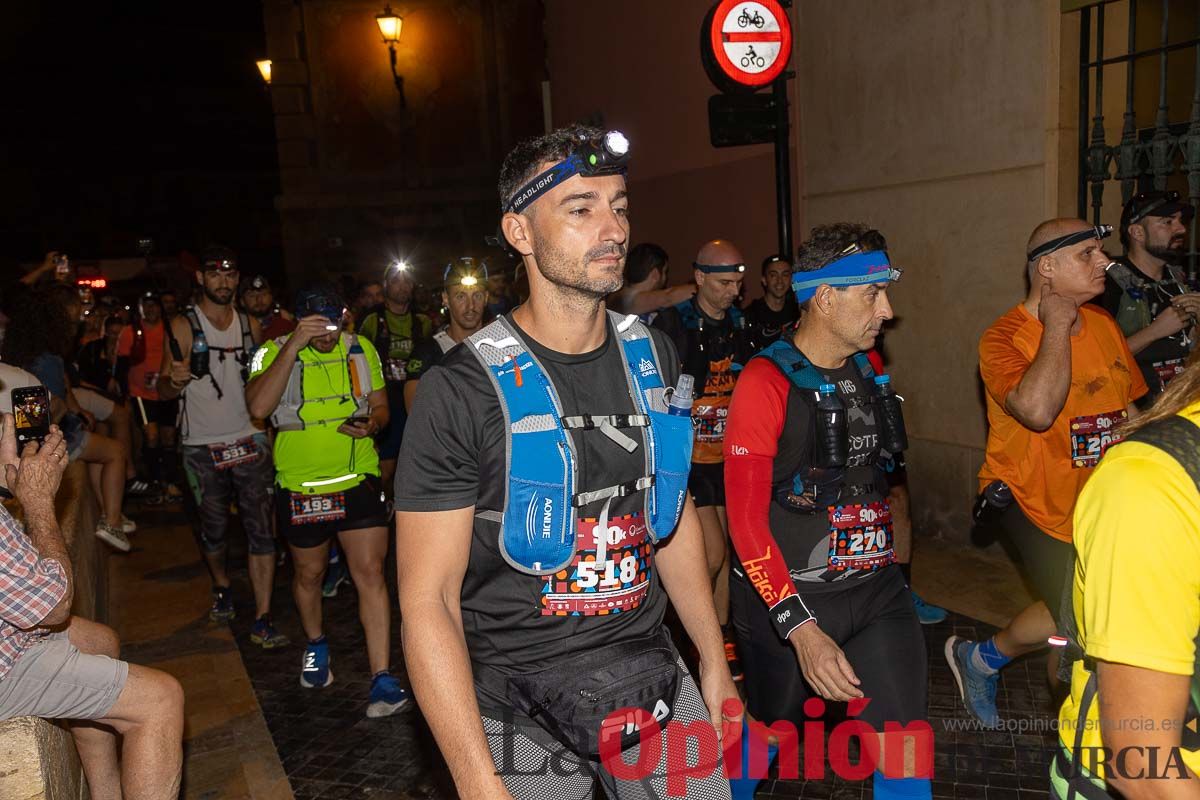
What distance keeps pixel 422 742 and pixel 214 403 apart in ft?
9.63

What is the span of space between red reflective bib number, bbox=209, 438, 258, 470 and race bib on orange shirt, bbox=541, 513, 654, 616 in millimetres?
4700

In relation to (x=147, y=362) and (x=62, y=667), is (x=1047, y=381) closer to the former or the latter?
(x=62, y=667)

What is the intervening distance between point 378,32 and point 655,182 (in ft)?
34.3

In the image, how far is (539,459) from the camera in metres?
2.38

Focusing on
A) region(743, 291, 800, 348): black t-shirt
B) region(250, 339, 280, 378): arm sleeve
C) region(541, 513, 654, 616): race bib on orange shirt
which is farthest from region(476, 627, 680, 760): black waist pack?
region(743, 291, 800, 348): black t-shirt

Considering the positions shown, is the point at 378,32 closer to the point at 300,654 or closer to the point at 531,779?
the point at 300,654

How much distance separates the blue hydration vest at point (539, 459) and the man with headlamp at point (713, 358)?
303 centimetres

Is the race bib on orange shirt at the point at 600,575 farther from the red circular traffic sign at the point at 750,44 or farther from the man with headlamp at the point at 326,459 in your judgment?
the red circular traffic sign at the point at 750,44

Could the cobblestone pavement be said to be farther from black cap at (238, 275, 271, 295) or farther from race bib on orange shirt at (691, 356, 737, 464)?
black cap at (238, 275, 271, 295)

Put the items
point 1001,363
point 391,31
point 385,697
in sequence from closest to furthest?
point 1001,363
point 385,697
point 391,31

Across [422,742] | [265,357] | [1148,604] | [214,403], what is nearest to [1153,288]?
[1148,604]

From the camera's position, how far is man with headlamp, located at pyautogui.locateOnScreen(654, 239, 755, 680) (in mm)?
5625

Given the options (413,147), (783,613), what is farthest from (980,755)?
(413,147)

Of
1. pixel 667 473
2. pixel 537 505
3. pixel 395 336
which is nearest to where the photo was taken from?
pixel 537 505
